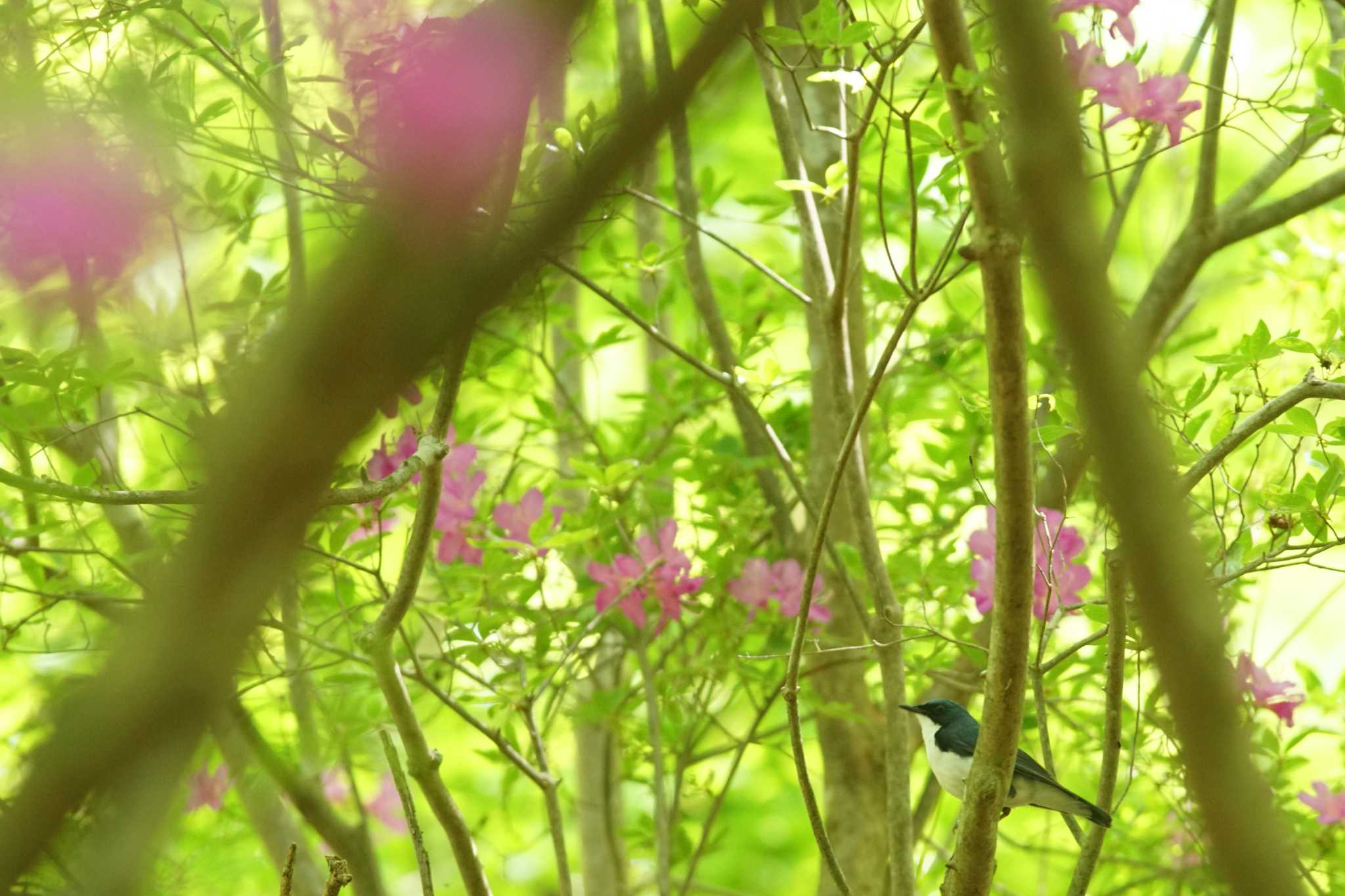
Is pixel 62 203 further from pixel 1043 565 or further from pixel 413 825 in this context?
pixel 1043 565

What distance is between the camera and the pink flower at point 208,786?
8.87 feet

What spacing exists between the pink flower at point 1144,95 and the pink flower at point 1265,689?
38.1 inches

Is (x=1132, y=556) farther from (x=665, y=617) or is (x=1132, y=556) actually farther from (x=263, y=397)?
(x=665, y=617)

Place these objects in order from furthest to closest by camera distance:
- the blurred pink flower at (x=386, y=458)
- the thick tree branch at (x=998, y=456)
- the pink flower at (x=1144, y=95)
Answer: the blurred pink flower at (x=386, y=458)
the pink flower at (x=1144, y=95)
the thick tree branch at (x=998, y=456)

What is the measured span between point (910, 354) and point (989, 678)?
1733mm

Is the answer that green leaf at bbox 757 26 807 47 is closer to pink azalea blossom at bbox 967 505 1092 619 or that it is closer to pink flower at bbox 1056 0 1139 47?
pink flower at bbox 1056 0 1139 47

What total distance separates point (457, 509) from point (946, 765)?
1.13 metres

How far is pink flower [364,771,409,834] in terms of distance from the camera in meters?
4.01

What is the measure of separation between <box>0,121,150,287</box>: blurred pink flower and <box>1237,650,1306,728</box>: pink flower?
2.16 metres

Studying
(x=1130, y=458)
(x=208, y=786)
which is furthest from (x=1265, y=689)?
(x=1130, y=458)

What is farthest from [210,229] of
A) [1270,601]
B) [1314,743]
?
[1270,601]

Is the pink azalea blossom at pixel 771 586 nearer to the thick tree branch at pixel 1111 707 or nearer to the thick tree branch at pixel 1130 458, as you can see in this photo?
the thick tree branch at pixel 1111 707

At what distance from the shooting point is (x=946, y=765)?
264 centimetres

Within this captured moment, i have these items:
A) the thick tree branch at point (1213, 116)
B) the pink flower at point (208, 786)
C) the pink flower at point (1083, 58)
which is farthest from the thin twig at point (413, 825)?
the thick tree branch at point (1213, 116)
